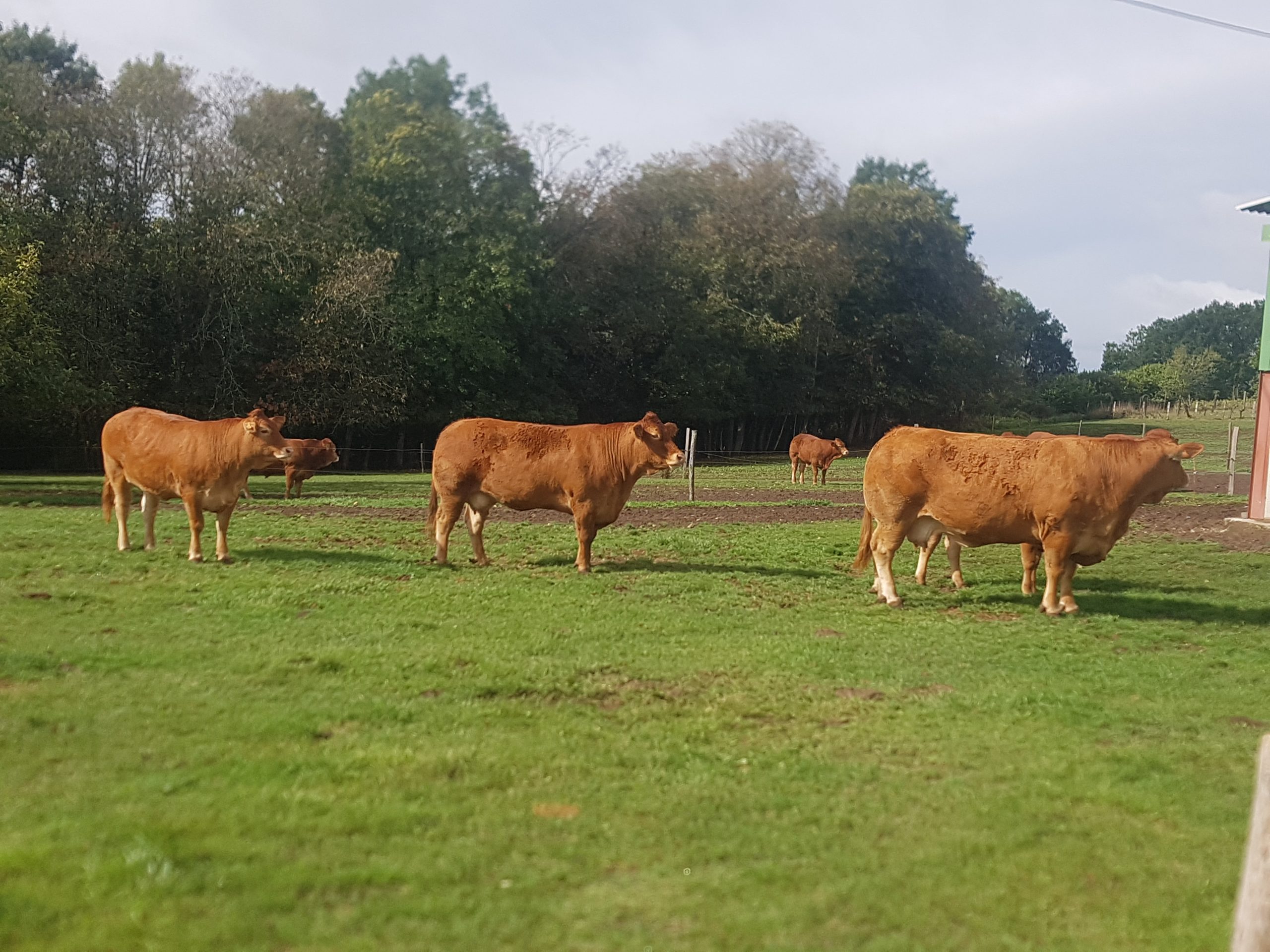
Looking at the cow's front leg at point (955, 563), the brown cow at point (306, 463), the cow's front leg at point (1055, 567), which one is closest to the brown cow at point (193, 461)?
the brown cow at point (306, 463)

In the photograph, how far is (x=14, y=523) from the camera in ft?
54.2

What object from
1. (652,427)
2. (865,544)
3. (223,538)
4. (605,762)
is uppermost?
(652,427)

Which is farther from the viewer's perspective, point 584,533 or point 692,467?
point 692,467

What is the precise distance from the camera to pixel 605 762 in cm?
623

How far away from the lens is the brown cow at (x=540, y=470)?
45.7 feet

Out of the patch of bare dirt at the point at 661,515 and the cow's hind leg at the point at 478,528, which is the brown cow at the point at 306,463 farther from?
the cow's hind leg at the point at 478,528

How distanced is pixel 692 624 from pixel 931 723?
11.4ft

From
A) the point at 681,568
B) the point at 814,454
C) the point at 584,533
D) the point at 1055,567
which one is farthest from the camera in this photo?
the point at 814,454

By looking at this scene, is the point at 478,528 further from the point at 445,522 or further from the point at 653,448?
the point at 653,448

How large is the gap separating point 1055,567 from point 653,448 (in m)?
5.12

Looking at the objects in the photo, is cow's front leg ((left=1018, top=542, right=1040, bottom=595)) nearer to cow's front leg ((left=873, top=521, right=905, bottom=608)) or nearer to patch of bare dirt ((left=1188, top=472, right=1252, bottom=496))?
cow's front leg ((left=873, top=521, right=905, bottom=608))

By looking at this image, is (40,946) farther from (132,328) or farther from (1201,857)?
(132,328)

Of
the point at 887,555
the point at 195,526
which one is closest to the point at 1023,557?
the point at 887,555

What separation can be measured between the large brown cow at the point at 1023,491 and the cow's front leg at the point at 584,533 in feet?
11.6
